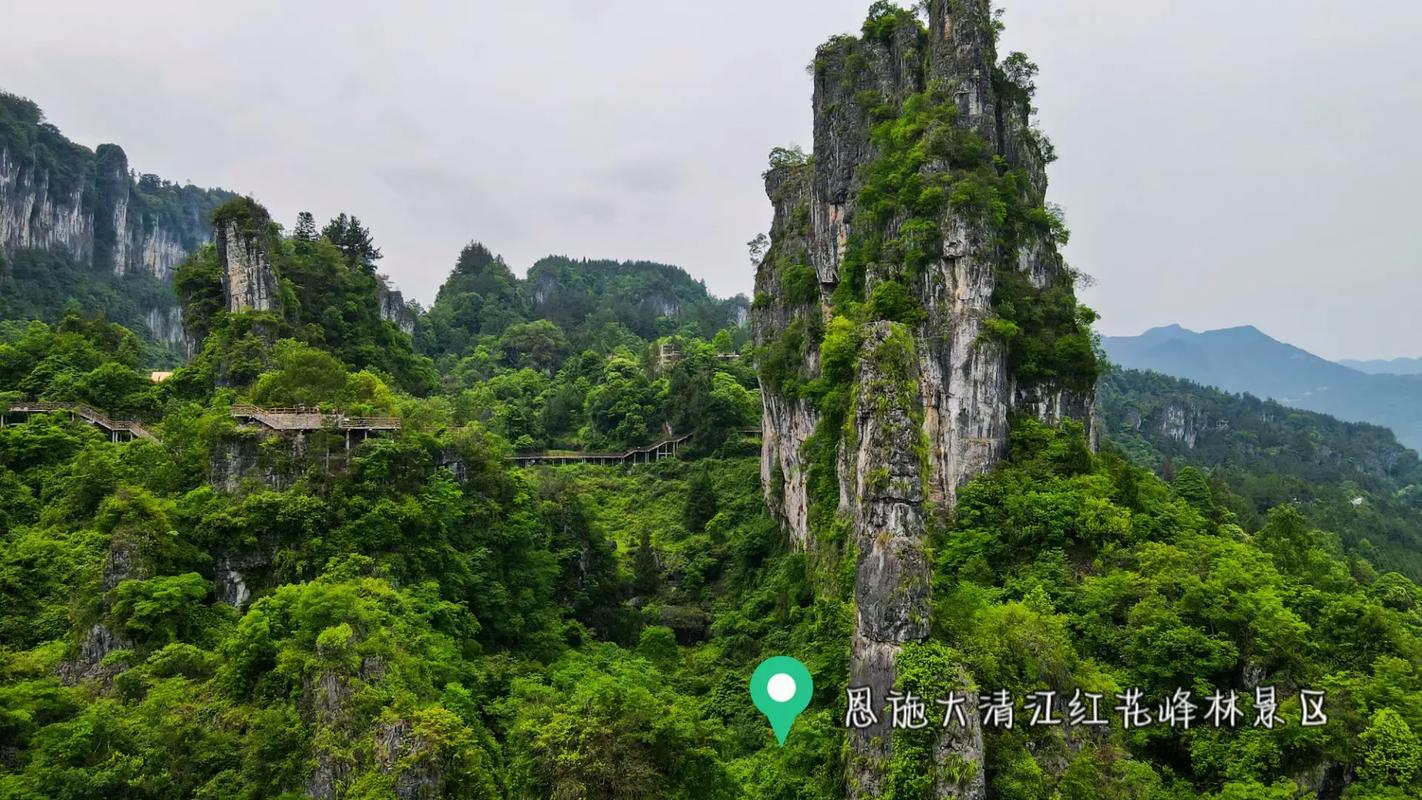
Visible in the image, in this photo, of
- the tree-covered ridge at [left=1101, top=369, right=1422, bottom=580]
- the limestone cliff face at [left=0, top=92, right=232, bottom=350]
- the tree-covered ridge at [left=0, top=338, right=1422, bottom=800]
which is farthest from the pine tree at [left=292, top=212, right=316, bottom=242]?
the tree-covered ridge at [left=1101, top=369, right=1422, bottom=580]

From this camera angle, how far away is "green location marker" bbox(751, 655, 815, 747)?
17.6 m

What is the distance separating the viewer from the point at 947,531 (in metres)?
25.4

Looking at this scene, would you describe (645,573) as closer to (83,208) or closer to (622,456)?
(622,456)

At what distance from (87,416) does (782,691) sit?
81.5 feet

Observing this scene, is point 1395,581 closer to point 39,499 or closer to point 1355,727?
point 1355,727

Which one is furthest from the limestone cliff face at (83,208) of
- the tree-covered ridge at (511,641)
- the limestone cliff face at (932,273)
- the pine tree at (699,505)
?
the limestone cliff face at (932,273)

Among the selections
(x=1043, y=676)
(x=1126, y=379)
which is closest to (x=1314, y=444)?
(x=1126, y=379)

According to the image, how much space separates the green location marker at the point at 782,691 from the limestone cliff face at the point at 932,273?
4.10m

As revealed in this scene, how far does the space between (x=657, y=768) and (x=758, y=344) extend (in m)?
30.3

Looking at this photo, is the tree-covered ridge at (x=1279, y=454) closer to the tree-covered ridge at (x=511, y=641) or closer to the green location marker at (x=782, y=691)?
the tree-covered ridge at (x=511, y=641)

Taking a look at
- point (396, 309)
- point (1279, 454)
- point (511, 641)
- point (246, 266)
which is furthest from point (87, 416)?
point (1279, 454)

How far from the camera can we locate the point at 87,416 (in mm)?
28375

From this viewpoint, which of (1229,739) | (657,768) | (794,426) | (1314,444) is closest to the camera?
(657,768)

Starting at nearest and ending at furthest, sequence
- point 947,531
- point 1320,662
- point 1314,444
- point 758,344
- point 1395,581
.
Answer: point 1320,662 → point 947,531 → point 1395,581 → point 758,344 → point 1314,444
